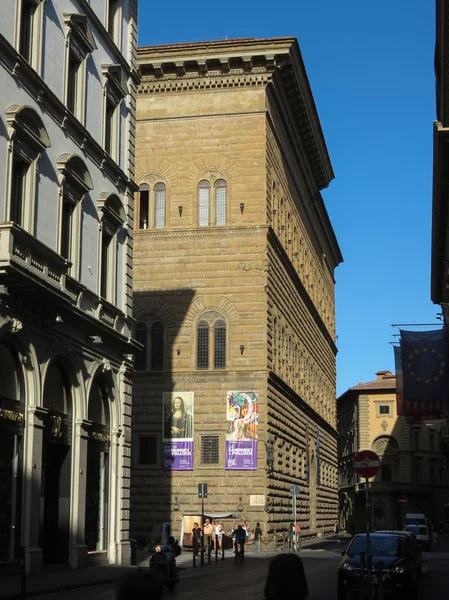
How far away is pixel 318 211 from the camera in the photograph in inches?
2847

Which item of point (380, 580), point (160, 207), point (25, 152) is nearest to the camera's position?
point (380, 580)

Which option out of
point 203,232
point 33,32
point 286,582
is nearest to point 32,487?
point 33,32

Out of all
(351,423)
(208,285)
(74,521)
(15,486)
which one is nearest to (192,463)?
(208,285)

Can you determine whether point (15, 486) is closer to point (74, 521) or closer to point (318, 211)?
point (74, 521)

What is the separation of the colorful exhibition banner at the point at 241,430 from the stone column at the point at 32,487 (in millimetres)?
21224

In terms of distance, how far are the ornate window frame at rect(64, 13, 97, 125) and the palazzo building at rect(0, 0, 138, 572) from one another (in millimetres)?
45

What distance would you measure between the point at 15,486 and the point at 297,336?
36.4 metres

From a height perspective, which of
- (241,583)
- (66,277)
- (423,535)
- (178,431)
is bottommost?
(423,535)

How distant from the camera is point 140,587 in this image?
15.7 feet

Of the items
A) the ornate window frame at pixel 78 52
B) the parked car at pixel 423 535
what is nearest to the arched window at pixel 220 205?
the ornate window frame at pixel 78 52

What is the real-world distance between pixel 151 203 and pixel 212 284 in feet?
16.9

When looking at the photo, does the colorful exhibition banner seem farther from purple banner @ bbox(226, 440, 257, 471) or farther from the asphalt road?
the asphalt road

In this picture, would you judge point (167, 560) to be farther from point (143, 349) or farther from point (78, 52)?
point (143, 349)

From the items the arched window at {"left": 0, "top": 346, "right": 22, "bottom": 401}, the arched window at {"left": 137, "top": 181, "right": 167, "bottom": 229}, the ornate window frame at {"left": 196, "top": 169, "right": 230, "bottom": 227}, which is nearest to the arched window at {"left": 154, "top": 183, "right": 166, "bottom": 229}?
the arched window at {"left": 137, "top": 181, "right": 167, "bottom": 229}
